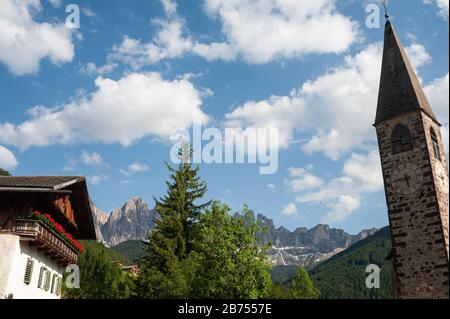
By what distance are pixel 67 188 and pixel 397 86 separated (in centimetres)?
2082

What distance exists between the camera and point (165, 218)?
116ft

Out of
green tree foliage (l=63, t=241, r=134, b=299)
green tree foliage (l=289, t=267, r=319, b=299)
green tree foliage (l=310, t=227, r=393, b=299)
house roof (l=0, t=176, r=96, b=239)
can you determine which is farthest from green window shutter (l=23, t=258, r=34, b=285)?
green tree foliage (l=310, t=227, r=393, b=299)

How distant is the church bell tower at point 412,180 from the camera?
19266 millimetres

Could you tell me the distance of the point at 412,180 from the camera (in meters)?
21.1

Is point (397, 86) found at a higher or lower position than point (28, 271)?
higher

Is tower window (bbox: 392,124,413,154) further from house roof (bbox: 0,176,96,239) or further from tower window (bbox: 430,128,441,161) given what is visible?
house roof (bbox: 0,176,96,239)

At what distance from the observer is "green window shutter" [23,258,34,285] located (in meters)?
23.5

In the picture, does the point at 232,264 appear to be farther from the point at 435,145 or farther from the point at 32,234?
the point at 435,145

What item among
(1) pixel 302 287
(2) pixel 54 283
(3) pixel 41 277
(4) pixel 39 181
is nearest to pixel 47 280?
(3) pixel 41 277

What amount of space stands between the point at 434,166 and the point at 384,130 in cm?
318

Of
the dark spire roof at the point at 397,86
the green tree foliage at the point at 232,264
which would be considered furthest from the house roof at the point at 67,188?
the dark spire roof at the point at 397,86

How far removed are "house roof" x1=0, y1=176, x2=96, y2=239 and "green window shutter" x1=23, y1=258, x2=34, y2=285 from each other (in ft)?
13.5
